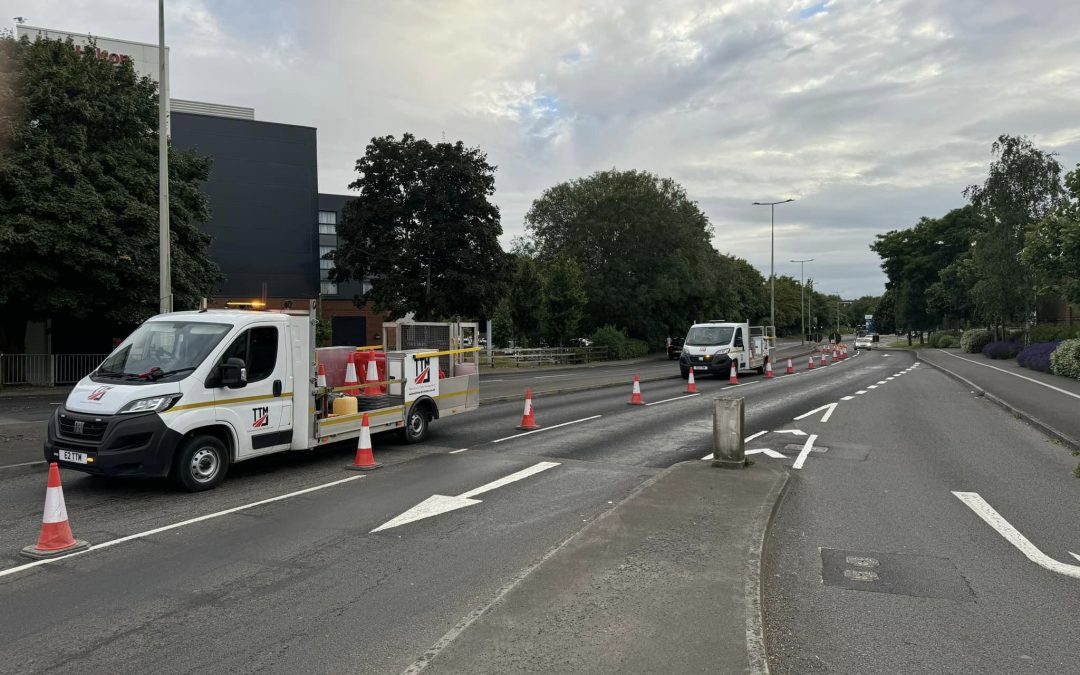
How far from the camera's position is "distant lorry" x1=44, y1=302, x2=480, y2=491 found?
289 inches

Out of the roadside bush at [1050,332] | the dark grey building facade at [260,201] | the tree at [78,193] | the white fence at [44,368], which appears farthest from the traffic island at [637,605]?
the dark grey building facade at [260,201]

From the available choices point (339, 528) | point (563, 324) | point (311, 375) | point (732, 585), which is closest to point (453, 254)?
point (563, 324)

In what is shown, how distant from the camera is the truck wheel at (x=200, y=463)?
7.63 metres

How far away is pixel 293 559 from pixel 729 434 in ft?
18.1

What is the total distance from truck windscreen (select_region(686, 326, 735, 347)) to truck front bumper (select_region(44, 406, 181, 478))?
73.2 ft

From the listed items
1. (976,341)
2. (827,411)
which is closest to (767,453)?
(827,411)

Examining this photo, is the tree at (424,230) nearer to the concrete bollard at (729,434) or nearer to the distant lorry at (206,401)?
the distant lorry at (206,401)

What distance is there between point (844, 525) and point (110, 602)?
20.6 ft

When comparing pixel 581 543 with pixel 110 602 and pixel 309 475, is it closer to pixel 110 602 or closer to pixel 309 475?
pixel 110 602

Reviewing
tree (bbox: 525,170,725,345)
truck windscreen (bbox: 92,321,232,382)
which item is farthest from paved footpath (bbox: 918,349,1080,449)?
tree (bbox: 525,170,725,345)

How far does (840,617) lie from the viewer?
176 inches

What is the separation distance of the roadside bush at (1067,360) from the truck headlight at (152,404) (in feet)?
88.9

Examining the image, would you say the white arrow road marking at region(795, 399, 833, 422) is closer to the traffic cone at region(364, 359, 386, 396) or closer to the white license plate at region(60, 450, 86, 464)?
the traffic cone at region(364, 359, 386, 396)

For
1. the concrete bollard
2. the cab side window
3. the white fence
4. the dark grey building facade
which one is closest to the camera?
the cab side window
